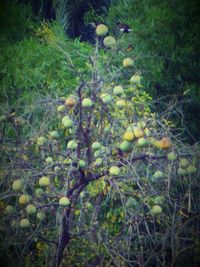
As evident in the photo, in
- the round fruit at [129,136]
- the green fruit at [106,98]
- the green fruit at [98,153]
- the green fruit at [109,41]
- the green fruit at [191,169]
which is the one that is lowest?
the green fruit at [98,153]

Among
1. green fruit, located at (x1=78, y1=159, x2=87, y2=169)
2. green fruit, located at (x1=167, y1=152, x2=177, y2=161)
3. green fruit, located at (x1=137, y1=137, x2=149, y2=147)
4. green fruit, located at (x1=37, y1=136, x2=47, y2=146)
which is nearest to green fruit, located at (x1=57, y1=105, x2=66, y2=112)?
green fruit, located at (x1=37, y1=136, x2=47, y2=146)

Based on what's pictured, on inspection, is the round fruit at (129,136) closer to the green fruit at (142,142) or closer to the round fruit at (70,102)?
the green fruit at (142,142)

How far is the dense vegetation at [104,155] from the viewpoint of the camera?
2152 millimetres

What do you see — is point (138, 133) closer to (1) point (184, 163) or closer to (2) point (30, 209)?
(1) point (184, 163)

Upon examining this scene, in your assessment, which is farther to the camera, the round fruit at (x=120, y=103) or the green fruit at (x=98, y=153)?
the round fruit at (x=120, y=103)

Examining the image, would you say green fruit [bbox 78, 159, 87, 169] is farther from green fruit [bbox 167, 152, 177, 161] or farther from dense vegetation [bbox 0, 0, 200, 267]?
green fruit [bbox 167, 152, 177, 161]

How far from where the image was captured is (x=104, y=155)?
6.98 ft

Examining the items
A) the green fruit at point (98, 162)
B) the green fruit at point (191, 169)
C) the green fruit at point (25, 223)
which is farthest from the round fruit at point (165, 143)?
the green fruit at point (25, 223)

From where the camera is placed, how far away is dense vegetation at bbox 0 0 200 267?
7.06ft

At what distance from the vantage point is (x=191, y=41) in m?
4.03

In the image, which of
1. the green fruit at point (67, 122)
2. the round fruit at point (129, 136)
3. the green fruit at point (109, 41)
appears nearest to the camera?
the round fruit at point (129, 136)

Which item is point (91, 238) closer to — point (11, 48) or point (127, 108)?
point (127, 108)

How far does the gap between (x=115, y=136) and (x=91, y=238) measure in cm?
42

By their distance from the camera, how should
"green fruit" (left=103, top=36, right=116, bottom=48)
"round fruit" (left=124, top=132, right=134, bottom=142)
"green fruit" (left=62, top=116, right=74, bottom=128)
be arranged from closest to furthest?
"round fruit" (left=124, top=132, right=134, bottom=142)
"green fruit" (left=62, top=116, right=74, bottom=128)
"green fruit" (left=103, top=36, right=116, bottom=48)
